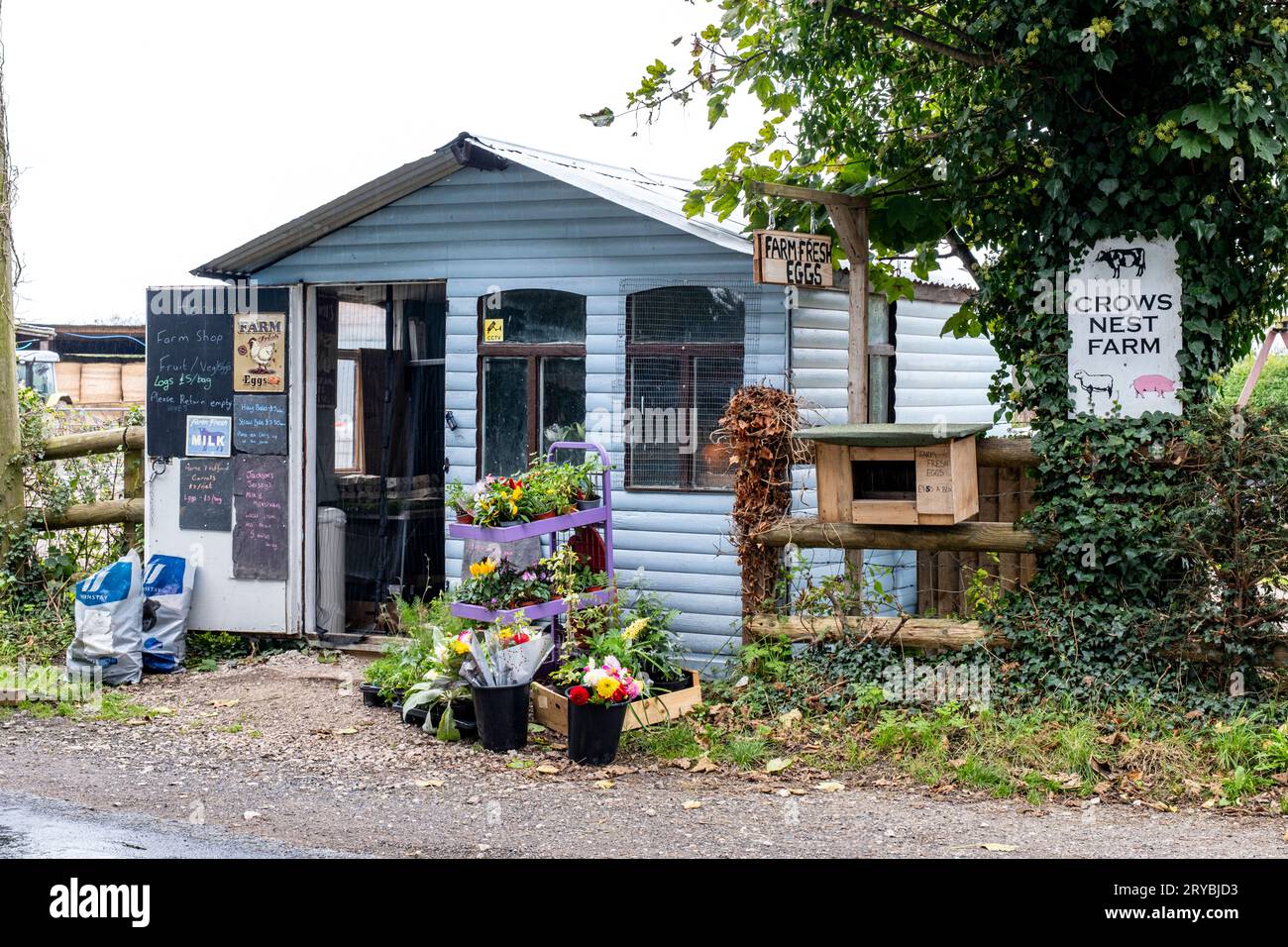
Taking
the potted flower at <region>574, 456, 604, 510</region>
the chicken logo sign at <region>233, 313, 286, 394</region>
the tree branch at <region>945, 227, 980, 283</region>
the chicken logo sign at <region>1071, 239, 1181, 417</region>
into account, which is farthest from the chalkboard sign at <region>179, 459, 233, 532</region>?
the chicken logo sign at <region>1071, 239, 1181, 417</region>

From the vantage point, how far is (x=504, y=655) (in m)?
7.70

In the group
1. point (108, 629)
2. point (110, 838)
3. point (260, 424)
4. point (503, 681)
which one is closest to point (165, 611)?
point (108, 629)

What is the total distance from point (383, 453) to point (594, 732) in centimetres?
441

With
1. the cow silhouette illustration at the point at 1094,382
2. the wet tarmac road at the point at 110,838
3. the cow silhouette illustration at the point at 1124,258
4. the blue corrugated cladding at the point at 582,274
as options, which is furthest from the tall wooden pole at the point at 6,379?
the cow silhouette illustration at the point at 1124,258

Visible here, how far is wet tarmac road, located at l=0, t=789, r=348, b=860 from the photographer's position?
19.0ft

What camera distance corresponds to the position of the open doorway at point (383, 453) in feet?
35.9

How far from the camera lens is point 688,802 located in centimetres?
675

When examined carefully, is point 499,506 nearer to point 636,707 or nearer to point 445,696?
point 445,696

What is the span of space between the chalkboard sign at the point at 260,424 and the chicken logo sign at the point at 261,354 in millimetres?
87

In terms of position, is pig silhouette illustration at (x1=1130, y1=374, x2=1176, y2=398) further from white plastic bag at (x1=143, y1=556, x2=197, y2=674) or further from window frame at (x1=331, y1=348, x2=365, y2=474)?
white plastic bag at (x1=143, y1=556, x2=197, y2=674)

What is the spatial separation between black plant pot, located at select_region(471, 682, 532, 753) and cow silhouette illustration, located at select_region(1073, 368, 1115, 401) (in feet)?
12.4

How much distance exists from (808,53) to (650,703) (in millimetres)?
4331

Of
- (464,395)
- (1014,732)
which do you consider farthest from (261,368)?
(1014,732)
